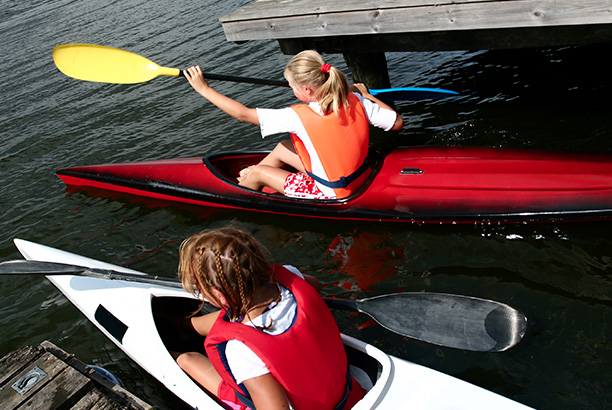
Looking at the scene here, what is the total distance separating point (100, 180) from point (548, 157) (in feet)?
13.6

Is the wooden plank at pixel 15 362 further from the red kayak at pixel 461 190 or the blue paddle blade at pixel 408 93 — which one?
the blue paddle blade at pixel 408 93

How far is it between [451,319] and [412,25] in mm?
2516

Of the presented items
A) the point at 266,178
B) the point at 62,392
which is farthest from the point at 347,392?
the point at 266,178

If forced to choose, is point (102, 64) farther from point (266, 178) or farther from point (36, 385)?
point (36, 385)

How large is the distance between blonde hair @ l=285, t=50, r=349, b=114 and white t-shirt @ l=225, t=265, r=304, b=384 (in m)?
1.74

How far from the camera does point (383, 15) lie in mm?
4324

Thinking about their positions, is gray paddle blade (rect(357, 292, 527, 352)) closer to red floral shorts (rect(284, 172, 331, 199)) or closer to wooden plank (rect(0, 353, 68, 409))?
red floral shorts (rect(284, 172, 331, 199))

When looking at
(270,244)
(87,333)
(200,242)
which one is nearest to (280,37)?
(270,244)

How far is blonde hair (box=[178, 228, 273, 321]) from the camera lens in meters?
1.83

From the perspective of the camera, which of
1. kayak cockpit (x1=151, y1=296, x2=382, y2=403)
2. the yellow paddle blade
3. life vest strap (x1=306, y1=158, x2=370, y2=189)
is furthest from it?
the yellow paddle blade

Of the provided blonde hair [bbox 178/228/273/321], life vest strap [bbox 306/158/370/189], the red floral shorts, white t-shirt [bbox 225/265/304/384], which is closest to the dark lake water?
the red floral shorts

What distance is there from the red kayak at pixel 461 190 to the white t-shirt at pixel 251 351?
1.92 metres

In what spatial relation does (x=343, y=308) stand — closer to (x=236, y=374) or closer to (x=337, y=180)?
(x=236, y=374)

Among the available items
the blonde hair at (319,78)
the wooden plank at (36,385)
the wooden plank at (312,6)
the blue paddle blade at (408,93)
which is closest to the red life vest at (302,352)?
the wooden plank at (36,385)
